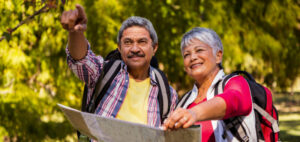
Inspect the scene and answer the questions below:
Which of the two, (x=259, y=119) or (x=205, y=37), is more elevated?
(x=205, y=37)

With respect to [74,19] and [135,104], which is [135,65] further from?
[74,19]

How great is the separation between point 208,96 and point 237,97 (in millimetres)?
407

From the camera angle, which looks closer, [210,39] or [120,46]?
[210,39]

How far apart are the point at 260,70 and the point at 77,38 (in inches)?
264

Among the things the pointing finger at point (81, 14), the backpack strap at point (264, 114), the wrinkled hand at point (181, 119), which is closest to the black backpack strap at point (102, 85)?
the pointing finger at point (81, 14)

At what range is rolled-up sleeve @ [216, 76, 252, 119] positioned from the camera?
1.45 metres

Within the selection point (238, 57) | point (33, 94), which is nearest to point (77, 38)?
point (33, 94)

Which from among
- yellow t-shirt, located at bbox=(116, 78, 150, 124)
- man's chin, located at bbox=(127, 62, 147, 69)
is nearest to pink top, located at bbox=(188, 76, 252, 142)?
yellow t-shirt, located at bbox=(116, 78, 150, 124)

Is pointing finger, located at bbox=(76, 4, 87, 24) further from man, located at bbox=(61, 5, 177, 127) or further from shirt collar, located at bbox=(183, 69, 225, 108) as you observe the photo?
shirt collar, located at bbox=(183, 69, 225, 108)

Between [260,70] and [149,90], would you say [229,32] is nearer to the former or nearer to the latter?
[260,70]

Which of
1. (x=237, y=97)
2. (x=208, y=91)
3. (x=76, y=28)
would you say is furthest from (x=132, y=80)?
(x=237, y=97)

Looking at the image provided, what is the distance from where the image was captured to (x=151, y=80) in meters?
2.52

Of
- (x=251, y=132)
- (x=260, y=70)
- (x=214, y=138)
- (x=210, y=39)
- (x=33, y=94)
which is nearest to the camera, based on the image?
(x=251, y=132)

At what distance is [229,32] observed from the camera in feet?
23.9
